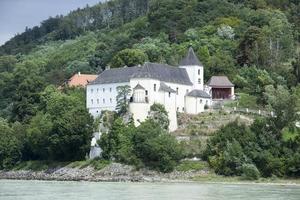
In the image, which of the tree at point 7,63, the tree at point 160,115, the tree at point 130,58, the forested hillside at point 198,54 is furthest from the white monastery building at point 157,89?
the tree at point 7,63

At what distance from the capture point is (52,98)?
99188mm

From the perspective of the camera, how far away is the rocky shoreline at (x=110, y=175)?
8119 cm

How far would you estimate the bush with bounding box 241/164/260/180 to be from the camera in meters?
77.9

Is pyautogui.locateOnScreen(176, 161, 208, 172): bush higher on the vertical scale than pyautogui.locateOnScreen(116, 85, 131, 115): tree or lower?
lower

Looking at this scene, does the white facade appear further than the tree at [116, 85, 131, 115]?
No

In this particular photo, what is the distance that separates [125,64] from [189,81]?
10227mm

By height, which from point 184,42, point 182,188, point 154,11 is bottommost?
point 182,188

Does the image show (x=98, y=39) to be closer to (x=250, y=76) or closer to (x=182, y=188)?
(x=250, y=76)

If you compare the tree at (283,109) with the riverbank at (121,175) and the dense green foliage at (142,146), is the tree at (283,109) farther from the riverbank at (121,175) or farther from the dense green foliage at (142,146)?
the dense green foliage at (142,146)

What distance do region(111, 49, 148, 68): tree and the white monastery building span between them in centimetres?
606

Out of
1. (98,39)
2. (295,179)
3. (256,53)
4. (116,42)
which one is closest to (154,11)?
(116,42)

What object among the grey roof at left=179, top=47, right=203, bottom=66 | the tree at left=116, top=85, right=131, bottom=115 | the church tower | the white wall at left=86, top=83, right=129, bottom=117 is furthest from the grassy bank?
the grey roof at left=179, top=47, right=203, bottom=66

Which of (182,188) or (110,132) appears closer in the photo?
(182,188)

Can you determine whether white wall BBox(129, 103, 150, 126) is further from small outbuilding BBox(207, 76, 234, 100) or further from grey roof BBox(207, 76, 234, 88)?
grey roof BBox(207, 76, 234, 88)
